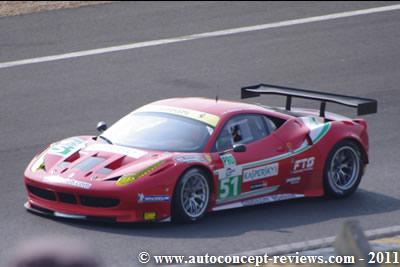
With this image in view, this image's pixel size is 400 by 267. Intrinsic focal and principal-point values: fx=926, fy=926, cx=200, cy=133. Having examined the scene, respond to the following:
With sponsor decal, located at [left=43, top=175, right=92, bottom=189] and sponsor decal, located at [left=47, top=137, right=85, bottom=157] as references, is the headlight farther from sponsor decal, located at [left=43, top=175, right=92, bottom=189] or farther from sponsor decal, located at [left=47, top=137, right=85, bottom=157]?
sponsor decal, located at [left=43, top=175, right=92, bottom=189]

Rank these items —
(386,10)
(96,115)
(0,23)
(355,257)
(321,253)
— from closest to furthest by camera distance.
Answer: (355,257), (321,253), (96,115), (0,23), (386,10)

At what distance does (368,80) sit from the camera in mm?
16250

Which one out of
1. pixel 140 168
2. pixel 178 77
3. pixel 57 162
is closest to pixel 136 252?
pixel 140 168

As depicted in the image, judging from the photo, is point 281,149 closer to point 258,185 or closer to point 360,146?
point 258,185

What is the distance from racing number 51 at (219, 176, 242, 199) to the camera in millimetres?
9695

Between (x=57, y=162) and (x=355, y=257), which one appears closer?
(x=355, y=257)

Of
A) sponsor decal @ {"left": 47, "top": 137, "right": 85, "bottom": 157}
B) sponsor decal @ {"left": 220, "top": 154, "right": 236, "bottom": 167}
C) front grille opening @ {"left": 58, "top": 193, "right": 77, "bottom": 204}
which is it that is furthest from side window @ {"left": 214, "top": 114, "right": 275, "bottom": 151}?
front grille opening @ {"left": 58, "top": 193, "right": 77, "bottom": 204}

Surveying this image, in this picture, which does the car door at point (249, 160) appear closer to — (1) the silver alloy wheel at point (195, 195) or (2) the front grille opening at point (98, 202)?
(1) the silver alloy wheel at point (195, 195)

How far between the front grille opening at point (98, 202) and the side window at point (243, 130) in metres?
1.40

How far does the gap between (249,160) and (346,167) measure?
5.07ft

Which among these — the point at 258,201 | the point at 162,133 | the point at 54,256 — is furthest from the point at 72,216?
the point at 54,256

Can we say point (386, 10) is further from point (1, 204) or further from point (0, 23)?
point (1, 204)

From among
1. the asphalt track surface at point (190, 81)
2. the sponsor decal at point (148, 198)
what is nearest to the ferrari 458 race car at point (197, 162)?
the sponsor decal at point (148, 198)

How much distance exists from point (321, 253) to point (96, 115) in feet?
22.9
